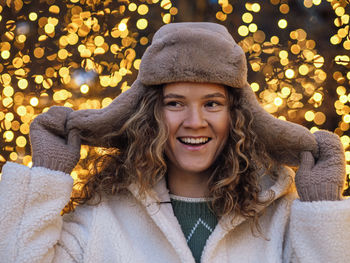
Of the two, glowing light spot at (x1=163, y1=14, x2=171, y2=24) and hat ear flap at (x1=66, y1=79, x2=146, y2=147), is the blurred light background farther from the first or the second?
hat ear flap at (x1=66, y1=79, x2=146, y2=147)

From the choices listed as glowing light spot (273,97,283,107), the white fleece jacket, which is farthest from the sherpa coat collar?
glowing light spot (273,97,283,107)

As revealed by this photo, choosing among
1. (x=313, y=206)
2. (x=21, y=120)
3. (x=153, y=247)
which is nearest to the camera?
(x=313, y=206)

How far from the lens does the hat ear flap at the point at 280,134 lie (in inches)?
53.9

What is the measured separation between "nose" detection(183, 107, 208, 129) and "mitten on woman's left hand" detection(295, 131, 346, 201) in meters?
0.34

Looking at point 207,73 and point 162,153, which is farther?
point 162,153

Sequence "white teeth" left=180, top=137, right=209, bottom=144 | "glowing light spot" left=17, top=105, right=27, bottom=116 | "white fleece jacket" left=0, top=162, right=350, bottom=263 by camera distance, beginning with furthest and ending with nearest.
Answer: "glowing light spot" left=17, top=105, right=27, bottom=116, "white teeth" left=180, top=137, right=209, bottom=144, "white fleece jacket" left=0, top=162, right=350, bottom=263

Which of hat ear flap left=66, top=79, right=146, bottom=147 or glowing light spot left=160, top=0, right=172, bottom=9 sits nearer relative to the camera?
hat ear flap left=66, top=79, right=146, bottom=147

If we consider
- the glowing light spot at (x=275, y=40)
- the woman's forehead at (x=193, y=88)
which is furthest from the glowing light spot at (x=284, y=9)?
the woman's forehead at (x=193, y=88)

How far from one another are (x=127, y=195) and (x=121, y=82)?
560 millimetres

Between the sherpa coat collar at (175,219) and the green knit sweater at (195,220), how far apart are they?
0.05 metres

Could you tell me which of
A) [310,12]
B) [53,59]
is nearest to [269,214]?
[310,12]

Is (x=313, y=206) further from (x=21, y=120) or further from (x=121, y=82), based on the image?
(x=21, y=120)

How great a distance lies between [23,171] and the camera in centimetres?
128

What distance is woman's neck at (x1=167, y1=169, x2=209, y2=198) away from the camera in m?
1.48
